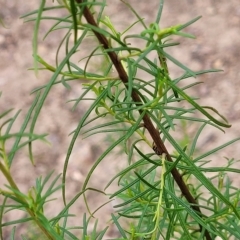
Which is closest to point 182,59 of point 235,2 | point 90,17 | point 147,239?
point 235,2

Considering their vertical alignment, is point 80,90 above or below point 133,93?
above

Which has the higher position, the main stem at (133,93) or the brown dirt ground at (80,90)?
the brown dirt ground at (80,90)

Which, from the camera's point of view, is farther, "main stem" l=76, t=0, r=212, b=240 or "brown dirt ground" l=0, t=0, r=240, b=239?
"brown dirt ground" l=0, t=0, r=240, b=239

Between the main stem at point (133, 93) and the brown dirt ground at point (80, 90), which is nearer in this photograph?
the main stem at point (133, 93)

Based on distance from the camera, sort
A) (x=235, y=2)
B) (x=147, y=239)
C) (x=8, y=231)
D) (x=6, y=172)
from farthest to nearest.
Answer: (x=235, y=2) → (x=8, y=231) → (x=147, y=239) → (x=6, y=172)

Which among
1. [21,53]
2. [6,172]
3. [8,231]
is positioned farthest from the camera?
[21,53]

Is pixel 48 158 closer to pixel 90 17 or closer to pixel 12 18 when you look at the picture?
pixel 12 18

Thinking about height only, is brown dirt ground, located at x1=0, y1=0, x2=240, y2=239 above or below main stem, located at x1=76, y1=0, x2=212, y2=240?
above

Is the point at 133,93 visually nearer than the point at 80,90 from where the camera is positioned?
Yes
